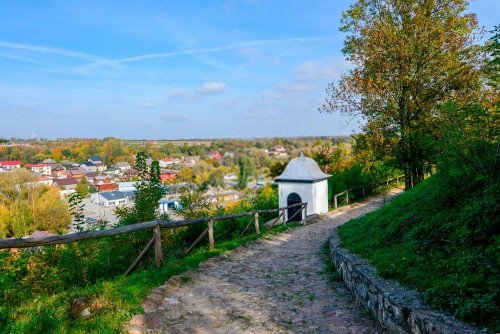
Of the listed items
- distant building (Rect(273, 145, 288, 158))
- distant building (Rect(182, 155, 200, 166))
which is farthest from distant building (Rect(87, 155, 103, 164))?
distant building (Rect(182, 155, 200, 166))

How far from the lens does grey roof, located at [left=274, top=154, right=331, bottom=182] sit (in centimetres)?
1643

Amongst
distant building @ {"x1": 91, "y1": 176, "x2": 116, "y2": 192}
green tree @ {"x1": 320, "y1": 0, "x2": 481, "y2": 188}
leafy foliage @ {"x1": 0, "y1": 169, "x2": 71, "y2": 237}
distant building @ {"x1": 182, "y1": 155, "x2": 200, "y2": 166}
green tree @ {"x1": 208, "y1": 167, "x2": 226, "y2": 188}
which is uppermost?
A: green tree @ {"x1": 320, "y1": 0, "x2": 481, "y2": 188}

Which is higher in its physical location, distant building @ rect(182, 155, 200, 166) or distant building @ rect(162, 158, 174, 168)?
distant building @ rect(182, 155, 200, 166)

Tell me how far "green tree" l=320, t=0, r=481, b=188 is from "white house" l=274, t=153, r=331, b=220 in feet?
13.3

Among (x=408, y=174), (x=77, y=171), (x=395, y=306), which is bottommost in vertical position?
(x=395, y=306)

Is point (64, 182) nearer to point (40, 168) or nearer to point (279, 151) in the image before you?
point (40, 168)

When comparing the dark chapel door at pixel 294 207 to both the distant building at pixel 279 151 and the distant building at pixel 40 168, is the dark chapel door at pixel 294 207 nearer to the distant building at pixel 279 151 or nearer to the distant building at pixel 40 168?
the distant building at pixel 279 151

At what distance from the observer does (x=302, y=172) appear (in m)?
16.7

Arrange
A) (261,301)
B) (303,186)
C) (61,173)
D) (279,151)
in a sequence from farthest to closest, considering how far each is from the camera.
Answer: (61,173)
(303,186)
(279,151)
(261,301)

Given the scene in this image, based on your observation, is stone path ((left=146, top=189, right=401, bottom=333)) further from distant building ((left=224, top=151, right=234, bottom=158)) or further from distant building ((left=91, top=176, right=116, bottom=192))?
distant building ((left=91, top=176, right=116, bottom=192))

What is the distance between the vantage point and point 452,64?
11.6m

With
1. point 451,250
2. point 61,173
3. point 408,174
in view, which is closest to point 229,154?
point 451,250

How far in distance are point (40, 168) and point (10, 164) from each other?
18.1 ft

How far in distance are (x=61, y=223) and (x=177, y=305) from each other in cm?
3542
